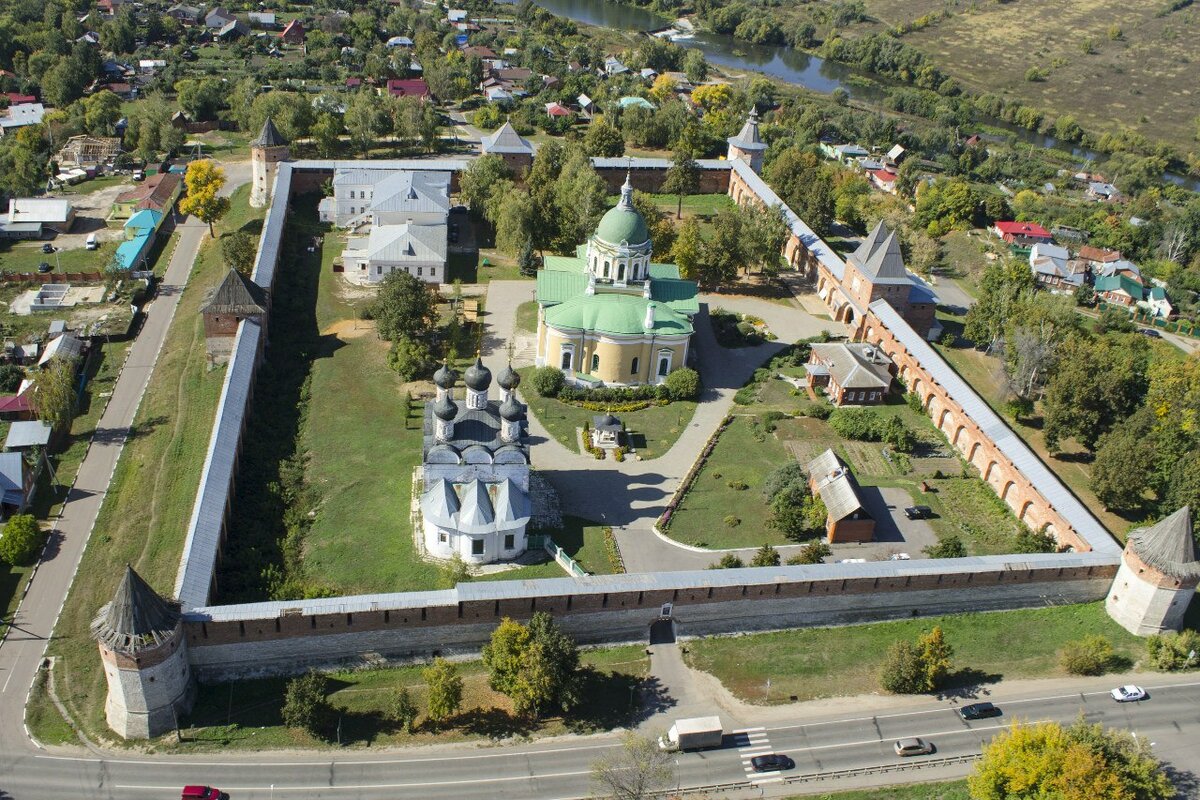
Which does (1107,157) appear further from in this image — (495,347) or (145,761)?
(145,761)

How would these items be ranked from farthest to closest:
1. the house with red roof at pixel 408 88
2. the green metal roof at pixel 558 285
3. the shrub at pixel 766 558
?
the house with red roof at pixel 408 88, the green metal roof at pixel 558 285, the shrub at pixel 766 558

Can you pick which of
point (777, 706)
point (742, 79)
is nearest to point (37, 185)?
point (777, 706)

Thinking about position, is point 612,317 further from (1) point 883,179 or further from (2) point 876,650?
(1) point 883,179

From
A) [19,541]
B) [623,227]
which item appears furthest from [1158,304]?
[19,541]

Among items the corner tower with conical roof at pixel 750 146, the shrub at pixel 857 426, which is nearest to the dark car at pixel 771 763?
the shrub at pixel 857 426

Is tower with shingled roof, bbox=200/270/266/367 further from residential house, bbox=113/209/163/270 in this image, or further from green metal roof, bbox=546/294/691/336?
green metal roof, bbox=546/294/691/336

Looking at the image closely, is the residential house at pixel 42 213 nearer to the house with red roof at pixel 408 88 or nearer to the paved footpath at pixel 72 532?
the paved footpath at pixel 72 532
